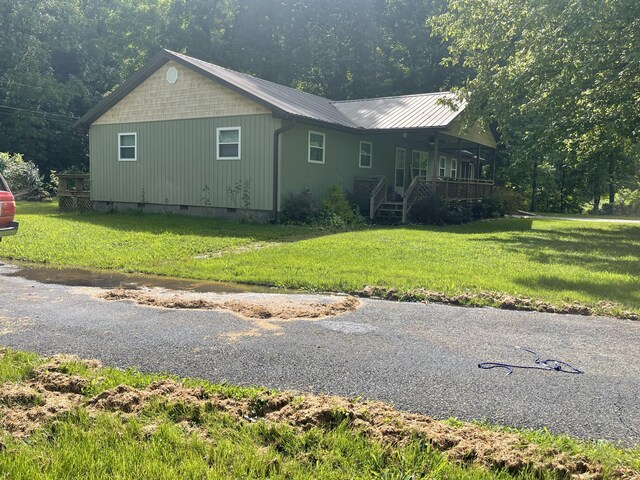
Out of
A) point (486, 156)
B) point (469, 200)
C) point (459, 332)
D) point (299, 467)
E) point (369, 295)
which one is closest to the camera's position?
point (299, 467)

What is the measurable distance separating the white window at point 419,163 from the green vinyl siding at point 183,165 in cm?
943

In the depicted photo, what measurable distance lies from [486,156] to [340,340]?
29.2 metres

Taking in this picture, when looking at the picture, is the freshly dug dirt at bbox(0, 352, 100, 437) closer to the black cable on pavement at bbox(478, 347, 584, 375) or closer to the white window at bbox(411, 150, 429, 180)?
the black cable on pavement at bbox(478, 347, 584, 375)

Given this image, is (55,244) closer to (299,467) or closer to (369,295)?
(369,295)

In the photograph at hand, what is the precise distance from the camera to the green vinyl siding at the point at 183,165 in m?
16.9

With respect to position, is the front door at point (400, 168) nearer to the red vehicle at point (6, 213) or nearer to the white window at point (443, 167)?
the white window at point (443, 167)

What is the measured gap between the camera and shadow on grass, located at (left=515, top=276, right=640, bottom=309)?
7160 millimetres

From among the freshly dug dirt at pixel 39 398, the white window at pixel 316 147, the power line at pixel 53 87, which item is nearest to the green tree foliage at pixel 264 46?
the power line at pixel 53 87

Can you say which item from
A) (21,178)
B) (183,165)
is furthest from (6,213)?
(21,178)

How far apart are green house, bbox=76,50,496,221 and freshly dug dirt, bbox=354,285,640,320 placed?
9.87m

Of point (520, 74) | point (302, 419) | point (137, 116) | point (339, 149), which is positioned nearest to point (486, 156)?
point (339, 149)

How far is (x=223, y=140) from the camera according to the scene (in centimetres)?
1758

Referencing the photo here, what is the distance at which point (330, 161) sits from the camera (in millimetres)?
18922

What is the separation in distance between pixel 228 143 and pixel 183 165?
2.02 meters
